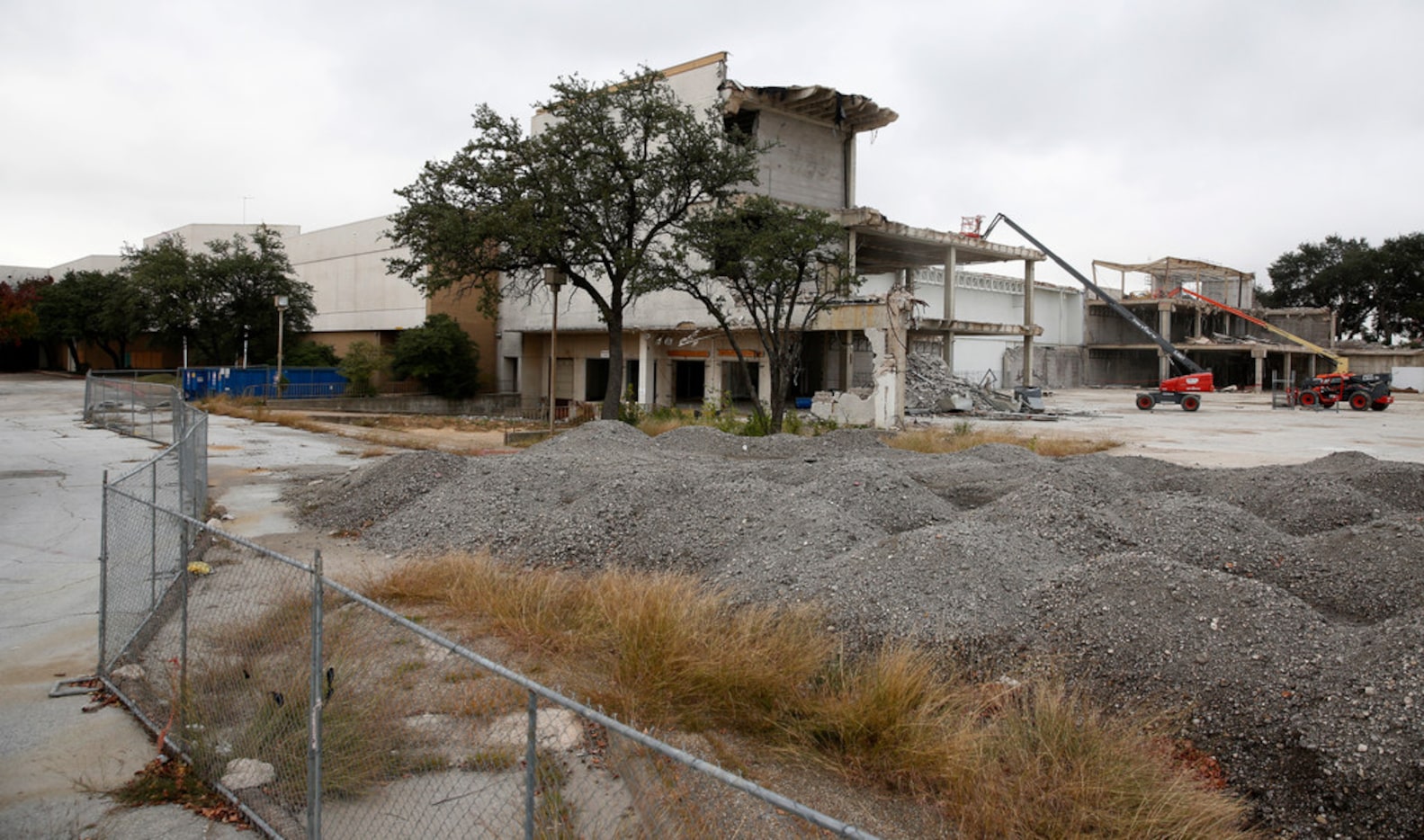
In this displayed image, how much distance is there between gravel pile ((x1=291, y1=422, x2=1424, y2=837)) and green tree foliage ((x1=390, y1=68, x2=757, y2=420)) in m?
13.2

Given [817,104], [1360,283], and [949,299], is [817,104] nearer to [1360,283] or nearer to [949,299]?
[949,299]

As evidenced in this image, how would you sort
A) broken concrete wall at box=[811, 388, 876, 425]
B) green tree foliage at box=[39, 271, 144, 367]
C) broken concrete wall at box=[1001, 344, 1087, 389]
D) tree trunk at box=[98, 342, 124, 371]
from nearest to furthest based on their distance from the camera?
broken concrete wall at box=[811, 388, 876, 425] → green tree foliage at box=[39, 271, 144, 367] → tree trunk at box=[98, 342, 124, 371] → broken concrete wall at box=[1001, 344, 1087, 389]

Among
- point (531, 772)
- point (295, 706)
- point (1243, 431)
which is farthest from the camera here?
point (1243, 431)

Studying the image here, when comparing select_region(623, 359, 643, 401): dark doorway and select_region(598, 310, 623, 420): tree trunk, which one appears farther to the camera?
select_region(623, 359, 643, 401): dark doorway

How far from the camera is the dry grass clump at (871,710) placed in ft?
15.1

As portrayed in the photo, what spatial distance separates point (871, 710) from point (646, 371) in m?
41.0

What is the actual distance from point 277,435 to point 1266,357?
6973 centimetres

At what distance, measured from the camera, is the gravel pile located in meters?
5.57

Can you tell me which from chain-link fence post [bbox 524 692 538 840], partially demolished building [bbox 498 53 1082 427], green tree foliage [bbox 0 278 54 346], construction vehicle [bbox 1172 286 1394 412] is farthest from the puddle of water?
green tree foliage [bbox 0 278 54 346]

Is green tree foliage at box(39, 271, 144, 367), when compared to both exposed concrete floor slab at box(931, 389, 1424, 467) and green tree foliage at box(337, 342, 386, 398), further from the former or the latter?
exposed concrete floor slab at box(931, 389, 1424, 467)

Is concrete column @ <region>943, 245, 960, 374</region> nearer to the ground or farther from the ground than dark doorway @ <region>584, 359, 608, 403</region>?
farther from the ground

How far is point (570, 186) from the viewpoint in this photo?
1090 inches

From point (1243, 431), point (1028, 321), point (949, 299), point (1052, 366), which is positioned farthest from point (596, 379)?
point (1052, 366)

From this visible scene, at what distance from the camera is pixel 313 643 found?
4.24 m
